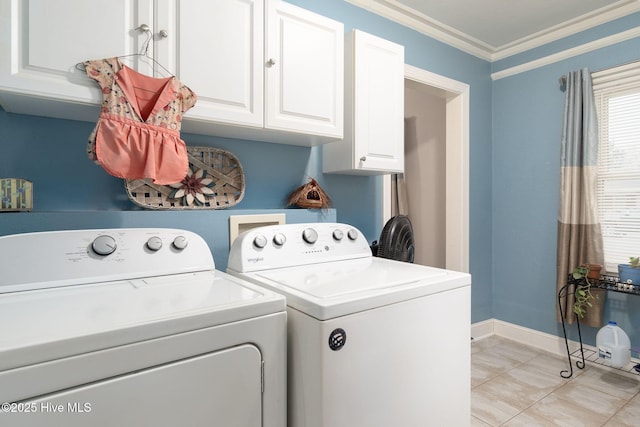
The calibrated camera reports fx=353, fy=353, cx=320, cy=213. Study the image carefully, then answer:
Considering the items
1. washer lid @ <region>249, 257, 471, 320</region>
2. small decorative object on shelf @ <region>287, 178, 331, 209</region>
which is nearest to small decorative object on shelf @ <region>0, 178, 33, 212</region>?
washer lid @ <region>249, 257, 471, 320</region>

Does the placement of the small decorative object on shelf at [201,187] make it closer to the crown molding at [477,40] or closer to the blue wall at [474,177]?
the blue wall at [474,177]

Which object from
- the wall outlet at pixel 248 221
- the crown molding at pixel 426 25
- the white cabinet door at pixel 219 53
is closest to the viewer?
Result: the white cabinet door at pixel 219 53

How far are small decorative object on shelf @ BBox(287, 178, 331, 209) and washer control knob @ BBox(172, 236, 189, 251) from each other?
77cm

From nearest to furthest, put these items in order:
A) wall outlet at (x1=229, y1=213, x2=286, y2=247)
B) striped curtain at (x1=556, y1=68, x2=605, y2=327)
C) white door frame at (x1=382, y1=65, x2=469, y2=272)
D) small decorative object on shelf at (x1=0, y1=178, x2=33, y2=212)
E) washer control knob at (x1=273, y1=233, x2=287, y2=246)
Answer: small decorative object on shelf at (x1=0, y1=178, x2=33, y2=212), washer control knob at (x1=273, y1=233, x2=287, y2=246), wall outlet at (x1=229, y1=213, x2=286, y2=247), striped curtain at (x1=556, y1=68, x2=605, y2=327), white door frame at (x1=382, y1=65, x2=469, y2=272)

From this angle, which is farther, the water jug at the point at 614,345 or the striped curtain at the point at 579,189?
the striped curtain at the point at 579,189

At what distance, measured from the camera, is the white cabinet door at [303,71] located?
5.35ft

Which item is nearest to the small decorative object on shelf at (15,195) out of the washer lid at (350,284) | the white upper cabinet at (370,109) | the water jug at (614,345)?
the washer lid at (350,284)

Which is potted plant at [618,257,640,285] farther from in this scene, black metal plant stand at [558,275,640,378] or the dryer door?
the dryer door

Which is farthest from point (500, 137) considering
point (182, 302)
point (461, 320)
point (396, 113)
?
point (182, 302)

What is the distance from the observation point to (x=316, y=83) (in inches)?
69.7

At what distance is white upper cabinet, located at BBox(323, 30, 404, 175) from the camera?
76.8 inches

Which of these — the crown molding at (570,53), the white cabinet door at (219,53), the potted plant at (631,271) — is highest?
the crown molding at (570,53)

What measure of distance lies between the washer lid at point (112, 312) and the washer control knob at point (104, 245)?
4.7 inches

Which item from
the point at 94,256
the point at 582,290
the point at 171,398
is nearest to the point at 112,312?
the point at 171,398
